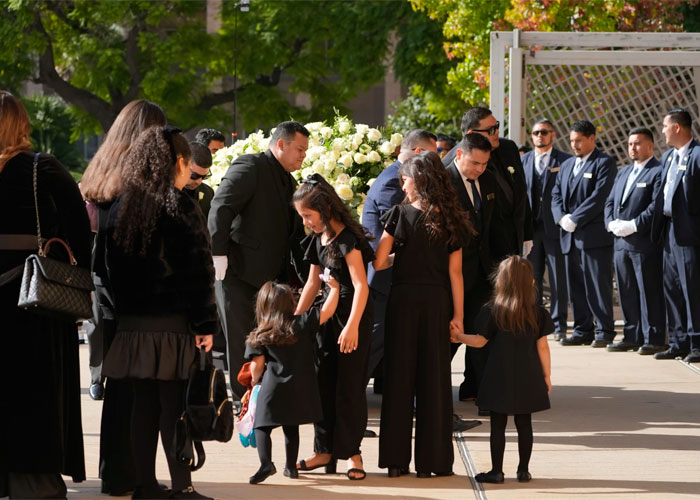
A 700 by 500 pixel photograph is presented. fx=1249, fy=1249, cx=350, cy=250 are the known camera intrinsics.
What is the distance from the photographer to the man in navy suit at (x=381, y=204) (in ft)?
27.2

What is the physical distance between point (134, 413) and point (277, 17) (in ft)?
86.4

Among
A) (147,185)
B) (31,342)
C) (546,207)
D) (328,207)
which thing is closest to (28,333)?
(31,342)

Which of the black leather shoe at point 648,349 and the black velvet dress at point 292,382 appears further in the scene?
the black leather shoe at point 648,349

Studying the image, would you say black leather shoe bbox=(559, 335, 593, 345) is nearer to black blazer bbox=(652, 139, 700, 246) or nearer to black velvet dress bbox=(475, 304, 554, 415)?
black blazer bbox=(652, 139, 700, 246)

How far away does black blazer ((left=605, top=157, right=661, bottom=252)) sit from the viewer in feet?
39.5

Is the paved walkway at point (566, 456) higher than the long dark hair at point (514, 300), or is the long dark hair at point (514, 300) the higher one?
the long dark hair at point (514, 300)

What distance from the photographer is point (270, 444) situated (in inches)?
263

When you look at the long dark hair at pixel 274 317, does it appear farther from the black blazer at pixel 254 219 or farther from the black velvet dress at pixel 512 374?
the black blazer at pixel 254 219

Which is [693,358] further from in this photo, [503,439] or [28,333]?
[28,333]

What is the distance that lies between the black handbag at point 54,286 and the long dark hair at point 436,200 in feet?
6.29

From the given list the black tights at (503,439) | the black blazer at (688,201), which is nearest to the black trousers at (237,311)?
the black tights at (503,439)

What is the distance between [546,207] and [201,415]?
814 centimetres

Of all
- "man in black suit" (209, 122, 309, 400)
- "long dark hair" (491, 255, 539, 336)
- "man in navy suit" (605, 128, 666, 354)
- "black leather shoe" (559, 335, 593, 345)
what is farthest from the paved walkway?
"black leather shoe" (559, 335, 593, 345)

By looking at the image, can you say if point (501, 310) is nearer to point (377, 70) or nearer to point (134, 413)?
point (134, 413)
